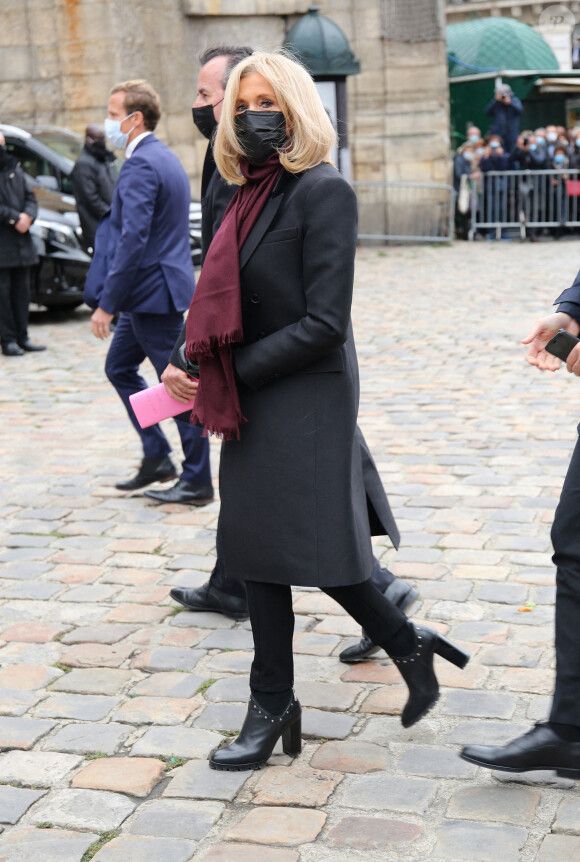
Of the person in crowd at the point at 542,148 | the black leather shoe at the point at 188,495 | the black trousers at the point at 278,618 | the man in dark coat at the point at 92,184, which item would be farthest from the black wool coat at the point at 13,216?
the person in crowd at the point at 542,148

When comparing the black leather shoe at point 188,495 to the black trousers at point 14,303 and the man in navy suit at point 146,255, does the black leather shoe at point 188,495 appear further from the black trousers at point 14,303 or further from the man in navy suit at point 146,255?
the black trousers at point 14,303

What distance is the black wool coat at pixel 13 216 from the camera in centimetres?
1127

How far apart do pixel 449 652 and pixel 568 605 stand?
550 mm

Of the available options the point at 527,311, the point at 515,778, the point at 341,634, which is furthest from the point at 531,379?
the point at 515,778

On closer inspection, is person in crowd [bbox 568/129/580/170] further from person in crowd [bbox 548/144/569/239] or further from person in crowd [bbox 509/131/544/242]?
person in crowd [bbox 509/131/544/242]

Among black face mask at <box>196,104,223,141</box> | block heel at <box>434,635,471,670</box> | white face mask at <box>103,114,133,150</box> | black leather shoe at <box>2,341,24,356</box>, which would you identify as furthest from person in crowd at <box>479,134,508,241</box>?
block heel at <box>434,635,471,670</box>

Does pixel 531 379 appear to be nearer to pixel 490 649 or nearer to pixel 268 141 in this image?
pixel 490 649

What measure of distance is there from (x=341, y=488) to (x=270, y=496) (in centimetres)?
19

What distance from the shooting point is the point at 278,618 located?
3439 millimetres

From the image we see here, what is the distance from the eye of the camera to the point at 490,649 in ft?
14.2

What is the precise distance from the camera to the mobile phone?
3.18 meters

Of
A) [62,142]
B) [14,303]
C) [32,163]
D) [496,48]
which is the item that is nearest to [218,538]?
[14,303]

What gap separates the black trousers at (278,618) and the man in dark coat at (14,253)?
8.43 metres

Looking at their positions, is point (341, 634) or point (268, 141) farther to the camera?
point (341, 634)
